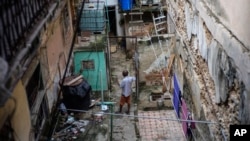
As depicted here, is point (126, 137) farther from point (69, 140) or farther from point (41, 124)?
point (41, 124)

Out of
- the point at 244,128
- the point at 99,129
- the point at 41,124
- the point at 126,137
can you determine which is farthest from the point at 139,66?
the point at 244,128

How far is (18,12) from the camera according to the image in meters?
Result: 4.64

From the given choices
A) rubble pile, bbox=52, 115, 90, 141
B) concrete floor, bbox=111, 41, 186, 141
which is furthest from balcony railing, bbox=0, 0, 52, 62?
concrete floor, bbox=111, 41, 186, 141

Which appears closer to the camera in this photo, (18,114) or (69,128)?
(18,114)

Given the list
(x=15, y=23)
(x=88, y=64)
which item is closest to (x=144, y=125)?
(x=88, y=64)

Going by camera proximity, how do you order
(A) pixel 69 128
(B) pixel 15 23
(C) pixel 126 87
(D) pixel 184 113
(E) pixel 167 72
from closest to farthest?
(B) pixel 15 23
(A) pixel 69 128
(D) pixel 184 113
(C) pixel 126 87
(E) pixel 167 72

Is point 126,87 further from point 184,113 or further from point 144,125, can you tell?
point 184,113

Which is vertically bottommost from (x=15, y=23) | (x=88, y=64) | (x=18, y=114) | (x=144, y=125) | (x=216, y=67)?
(x=144, y=125)

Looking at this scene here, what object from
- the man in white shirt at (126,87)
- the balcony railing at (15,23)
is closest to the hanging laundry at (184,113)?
the man in white shirt at (126,87)

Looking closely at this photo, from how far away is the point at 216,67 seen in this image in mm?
7234

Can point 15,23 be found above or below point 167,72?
above

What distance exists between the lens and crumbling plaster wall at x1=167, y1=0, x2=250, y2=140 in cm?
566

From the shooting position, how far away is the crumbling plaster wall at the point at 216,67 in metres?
5.66

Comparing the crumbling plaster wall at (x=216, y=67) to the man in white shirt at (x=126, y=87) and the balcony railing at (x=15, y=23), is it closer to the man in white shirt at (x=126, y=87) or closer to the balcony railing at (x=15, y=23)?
the man in white shirt at (x=126, y=87)
